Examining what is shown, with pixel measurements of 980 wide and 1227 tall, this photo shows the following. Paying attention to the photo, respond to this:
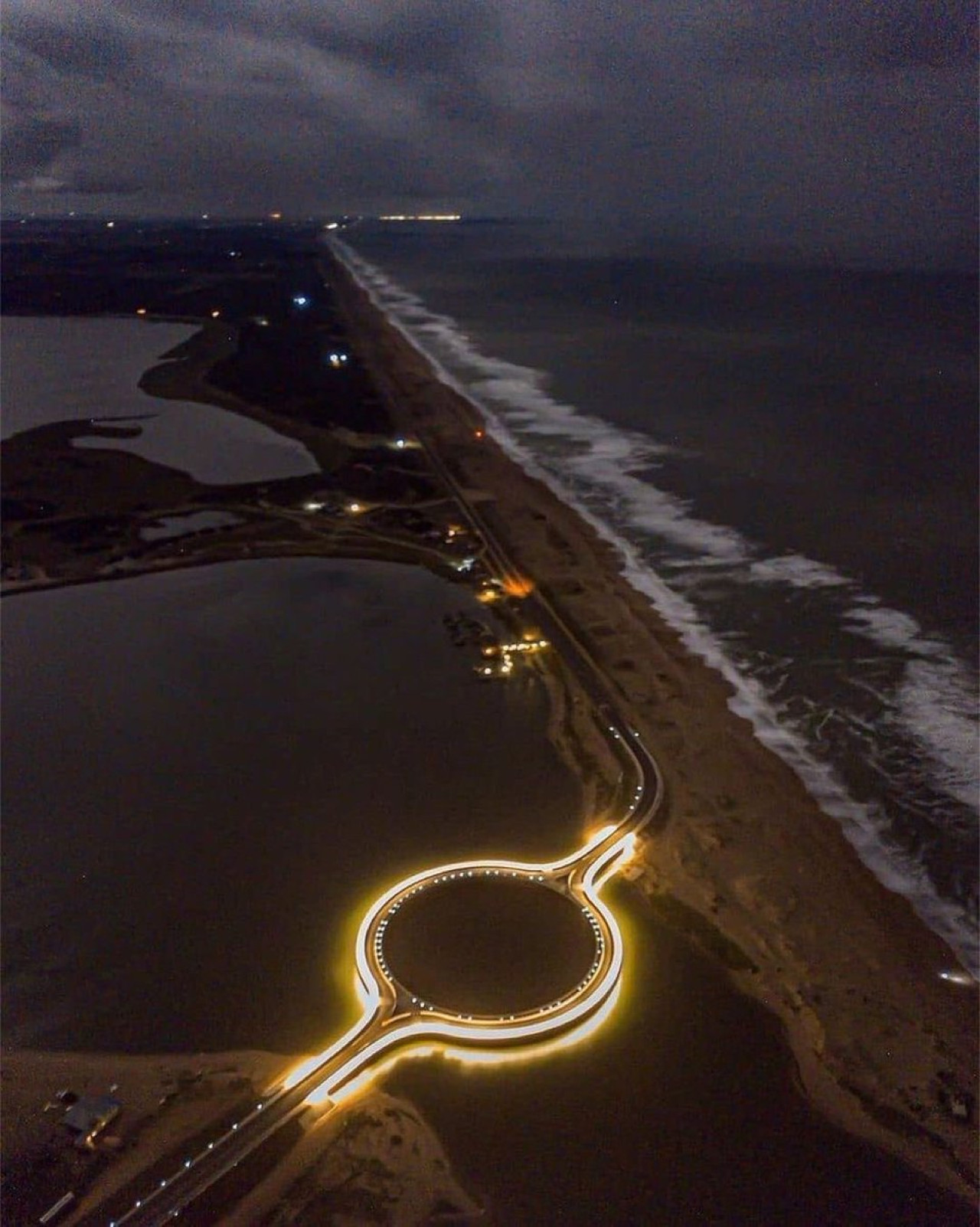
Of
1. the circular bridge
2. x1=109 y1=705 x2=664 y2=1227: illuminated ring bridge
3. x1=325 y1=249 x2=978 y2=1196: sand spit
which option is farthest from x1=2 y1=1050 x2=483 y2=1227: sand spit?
x1=325 y1=249 x2=978 y2=1196: sand spit

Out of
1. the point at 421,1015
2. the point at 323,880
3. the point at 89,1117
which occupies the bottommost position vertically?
the point at 421,1015

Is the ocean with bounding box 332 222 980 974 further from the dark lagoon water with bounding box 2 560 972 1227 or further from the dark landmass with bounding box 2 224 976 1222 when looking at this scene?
the dark lagoon water with bounding box 2 560 972 1227

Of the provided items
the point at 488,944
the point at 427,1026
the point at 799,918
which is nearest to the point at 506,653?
the point at 488,944

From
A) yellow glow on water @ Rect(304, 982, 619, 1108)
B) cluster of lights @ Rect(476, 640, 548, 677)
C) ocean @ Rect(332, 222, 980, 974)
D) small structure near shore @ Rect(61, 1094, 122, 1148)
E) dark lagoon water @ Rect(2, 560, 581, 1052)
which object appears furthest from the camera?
cluster of lights @ Rect(476, 640, 548, 677)

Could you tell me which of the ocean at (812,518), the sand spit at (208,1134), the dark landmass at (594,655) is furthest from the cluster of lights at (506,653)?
the sand spit at (208,1134)

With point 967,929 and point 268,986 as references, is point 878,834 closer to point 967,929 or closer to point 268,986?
point 967,929

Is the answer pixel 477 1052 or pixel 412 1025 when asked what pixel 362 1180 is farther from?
pixel 477 1052
